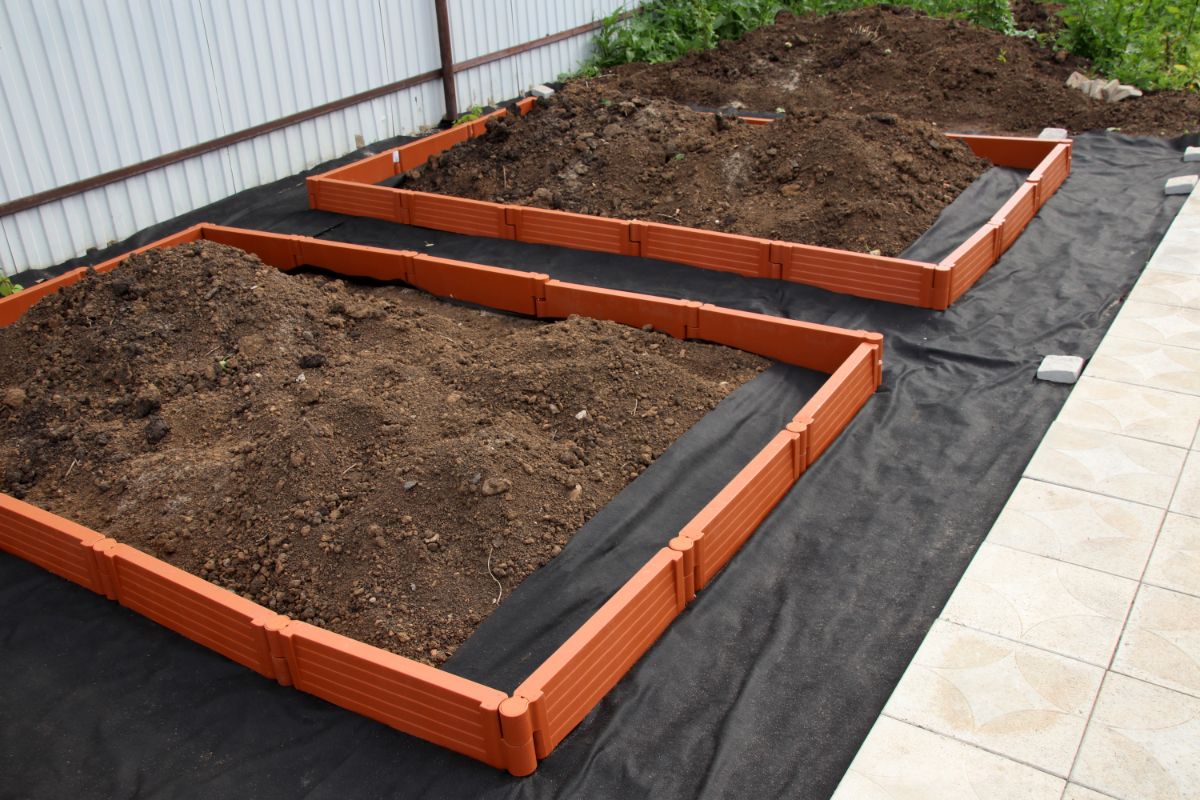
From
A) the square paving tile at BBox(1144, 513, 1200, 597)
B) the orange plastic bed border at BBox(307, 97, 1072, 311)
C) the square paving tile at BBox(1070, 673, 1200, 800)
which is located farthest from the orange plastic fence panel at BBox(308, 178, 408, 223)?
the square paving tile at BBox(1070, 673, 1200, 800)

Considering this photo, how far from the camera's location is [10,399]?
202 inches

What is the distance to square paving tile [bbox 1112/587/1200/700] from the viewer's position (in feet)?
11.6

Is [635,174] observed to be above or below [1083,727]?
above

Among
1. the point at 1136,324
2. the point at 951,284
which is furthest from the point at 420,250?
the point at 1136,324

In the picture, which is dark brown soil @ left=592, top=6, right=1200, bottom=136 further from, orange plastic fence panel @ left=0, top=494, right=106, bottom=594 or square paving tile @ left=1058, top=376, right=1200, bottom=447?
orange plastic fence panel @ left=0, top=494, right=106, bottom=594

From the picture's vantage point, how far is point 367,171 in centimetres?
846

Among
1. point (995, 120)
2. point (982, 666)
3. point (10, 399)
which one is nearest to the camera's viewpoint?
point (982, 666)

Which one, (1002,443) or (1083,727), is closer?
(1083,727)

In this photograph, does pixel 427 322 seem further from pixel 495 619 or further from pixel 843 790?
pixel 843 790

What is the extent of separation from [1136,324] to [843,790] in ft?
13.0

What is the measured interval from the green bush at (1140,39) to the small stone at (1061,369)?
5.45 meters

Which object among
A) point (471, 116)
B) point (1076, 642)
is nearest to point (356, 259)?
point (471, 116)

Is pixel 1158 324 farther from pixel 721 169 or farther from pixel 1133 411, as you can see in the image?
pixel 721 169

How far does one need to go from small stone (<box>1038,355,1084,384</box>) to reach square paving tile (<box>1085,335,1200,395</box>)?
0.36 feet
